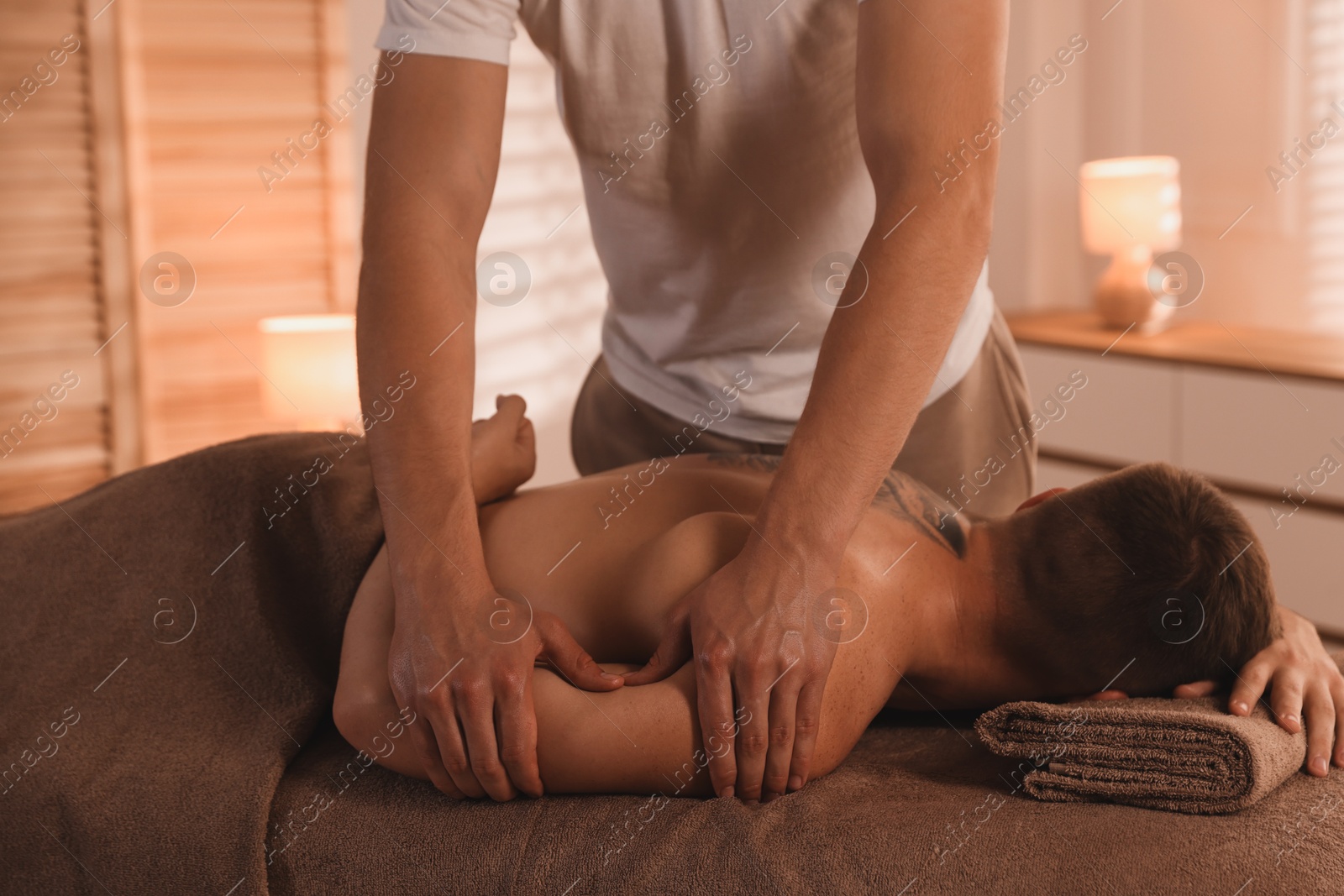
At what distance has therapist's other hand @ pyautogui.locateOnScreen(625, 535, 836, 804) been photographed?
0.91 m

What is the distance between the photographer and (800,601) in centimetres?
93

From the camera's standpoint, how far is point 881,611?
1.04 metres

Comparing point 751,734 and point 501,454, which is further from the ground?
point 501,454

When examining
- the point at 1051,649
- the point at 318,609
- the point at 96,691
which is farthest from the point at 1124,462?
the point at 96,691

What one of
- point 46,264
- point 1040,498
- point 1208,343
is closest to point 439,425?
point 1040,498

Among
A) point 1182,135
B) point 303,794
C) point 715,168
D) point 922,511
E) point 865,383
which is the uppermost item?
point 1182,135

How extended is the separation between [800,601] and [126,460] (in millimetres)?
2690

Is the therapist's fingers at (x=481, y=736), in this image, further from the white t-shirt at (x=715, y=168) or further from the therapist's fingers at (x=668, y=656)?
the white t-shirt at (x=715, y=168)

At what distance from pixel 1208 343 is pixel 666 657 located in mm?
2573

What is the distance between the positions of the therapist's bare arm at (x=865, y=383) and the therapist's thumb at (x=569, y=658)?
0.09 feet

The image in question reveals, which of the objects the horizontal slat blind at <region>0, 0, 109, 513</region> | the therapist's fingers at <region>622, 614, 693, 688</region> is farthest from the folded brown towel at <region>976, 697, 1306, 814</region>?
the horizontal slat blind at <region>0, 0, 109, 513</region>

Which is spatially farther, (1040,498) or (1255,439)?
(1255,439)

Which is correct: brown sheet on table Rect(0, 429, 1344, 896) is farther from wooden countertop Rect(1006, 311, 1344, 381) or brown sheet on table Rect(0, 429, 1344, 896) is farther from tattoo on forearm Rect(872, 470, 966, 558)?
wooden countertop Rect(1006, 311, 1344, 381)

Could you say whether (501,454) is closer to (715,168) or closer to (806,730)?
(715,168)
